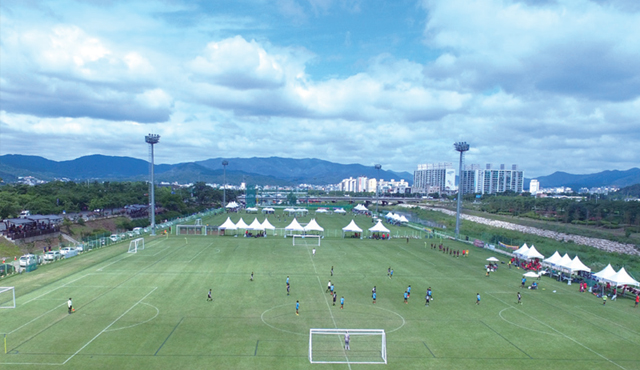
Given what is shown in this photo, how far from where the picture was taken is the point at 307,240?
192 ft

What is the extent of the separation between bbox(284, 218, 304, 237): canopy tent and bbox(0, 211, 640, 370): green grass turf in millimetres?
18634

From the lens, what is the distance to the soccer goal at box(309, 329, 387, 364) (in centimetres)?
1842

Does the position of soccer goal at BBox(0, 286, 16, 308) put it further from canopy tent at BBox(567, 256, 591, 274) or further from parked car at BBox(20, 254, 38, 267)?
canopy tent at BBox(567, 256, 591, 274)

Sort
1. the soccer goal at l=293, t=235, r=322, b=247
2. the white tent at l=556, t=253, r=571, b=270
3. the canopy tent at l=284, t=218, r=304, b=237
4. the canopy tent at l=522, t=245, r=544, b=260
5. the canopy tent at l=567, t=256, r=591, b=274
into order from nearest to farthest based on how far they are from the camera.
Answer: the canopy tent at l=567, t=256, r=591, b=274
the white tent at l=556, t=253, r=571, b=270
the canopy tent at l=522, t=245, r=544, b=260
the soccer goal at l=293, t=235, r=322, b=247
the canopy tent at l=284, t=218, r=304, b=237

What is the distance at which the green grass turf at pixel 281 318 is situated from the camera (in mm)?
18578

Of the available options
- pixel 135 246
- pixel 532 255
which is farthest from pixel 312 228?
pixel 532 255

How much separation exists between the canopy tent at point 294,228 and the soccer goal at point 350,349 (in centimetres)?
3867

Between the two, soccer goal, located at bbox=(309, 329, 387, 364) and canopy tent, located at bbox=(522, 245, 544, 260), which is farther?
canopy tent, located at bbox=(522, 245, 544, 260)

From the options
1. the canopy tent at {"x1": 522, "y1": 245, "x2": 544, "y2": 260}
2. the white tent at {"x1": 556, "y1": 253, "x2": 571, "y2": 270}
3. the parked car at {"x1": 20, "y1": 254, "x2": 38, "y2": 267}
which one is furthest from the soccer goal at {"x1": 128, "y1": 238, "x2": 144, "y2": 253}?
the white tent at {"x1": 556, "y1": 253, "x2": 571, "y2": 270}

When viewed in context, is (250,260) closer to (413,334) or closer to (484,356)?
(413,334)

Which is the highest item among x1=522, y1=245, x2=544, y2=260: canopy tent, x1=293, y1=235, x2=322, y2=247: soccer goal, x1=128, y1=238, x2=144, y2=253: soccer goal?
x1=522, y1=245, x2=544, y2=260: canopy tent

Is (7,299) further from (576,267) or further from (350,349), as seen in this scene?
(576,267)

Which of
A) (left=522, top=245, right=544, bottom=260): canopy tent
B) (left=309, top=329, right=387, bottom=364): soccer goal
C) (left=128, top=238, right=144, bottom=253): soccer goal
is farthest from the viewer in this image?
(left=128, top=238, right=144, bottom=253): soccer goal

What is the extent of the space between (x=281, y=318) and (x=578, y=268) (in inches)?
1108
